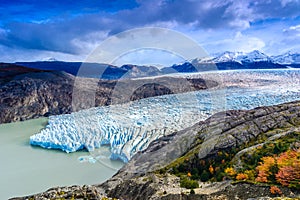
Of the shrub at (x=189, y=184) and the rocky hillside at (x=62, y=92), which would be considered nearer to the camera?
the shrub at (x=189, y=184)

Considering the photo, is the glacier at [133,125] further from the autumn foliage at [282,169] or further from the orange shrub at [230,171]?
the autumn foliage at [282,169]

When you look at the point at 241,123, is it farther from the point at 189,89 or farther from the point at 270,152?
the point at 189,89

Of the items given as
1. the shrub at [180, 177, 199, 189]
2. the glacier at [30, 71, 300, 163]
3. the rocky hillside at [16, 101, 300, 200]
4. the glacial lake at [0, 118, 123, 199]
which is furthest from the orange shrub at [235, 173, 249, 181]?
the glacier at [30, 71, 300, 163]


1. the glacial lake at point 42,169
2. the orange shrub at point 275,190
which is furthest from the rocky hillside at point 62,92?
the orange shrub at point 275,190

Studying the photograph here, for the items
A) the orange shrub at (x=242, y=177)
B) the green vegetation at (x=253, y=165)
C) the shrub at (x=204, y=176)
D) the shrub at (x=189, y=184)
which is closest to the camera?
the green vegetation at (x=253, y=165)

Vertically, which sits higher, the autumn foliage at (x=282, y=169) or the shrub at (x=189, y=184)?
the autumn foliage at (x=282, y=169)

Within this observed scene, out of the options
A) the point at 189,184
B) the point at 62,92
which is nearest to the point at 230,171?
the point at 189,184
